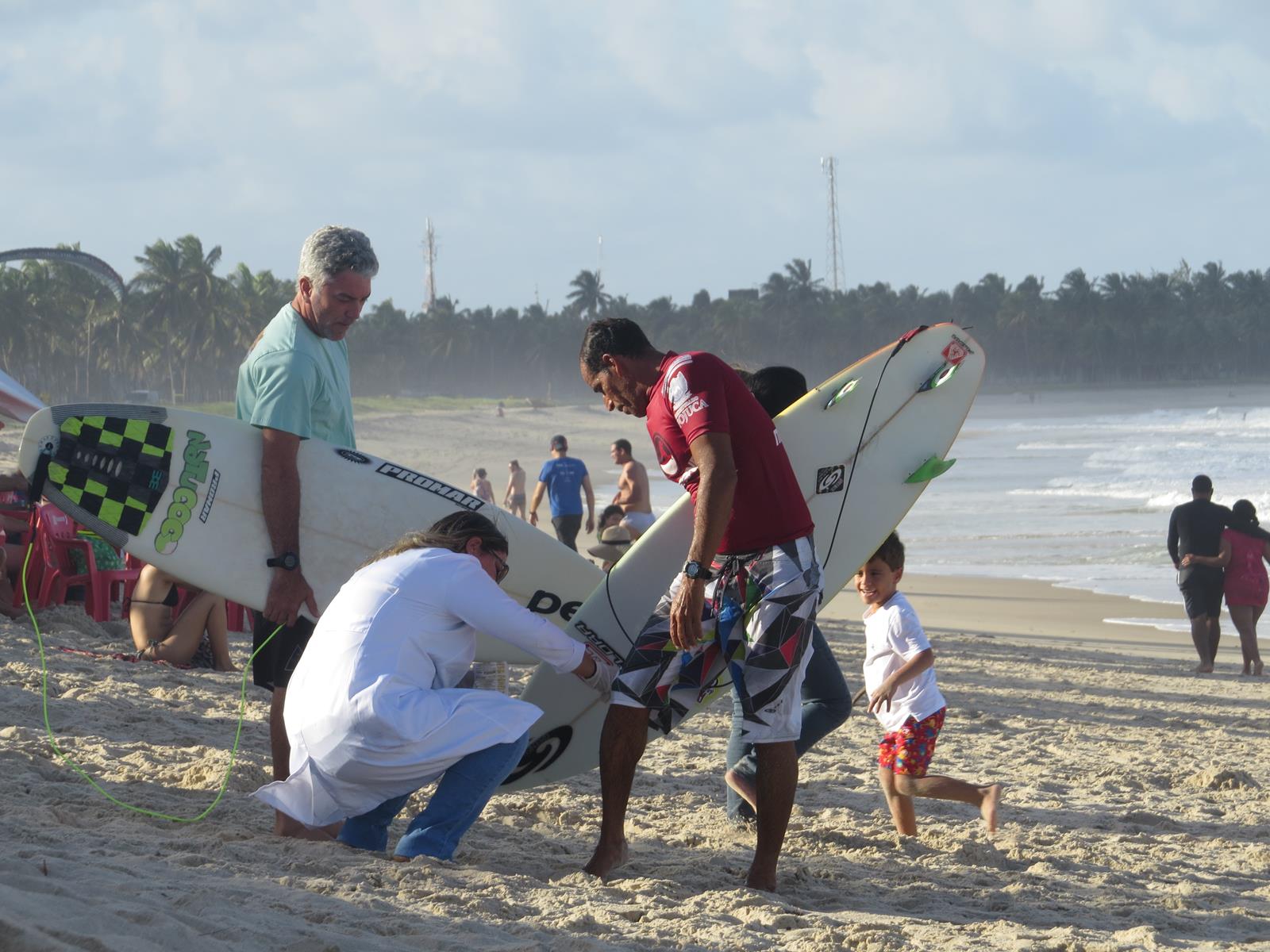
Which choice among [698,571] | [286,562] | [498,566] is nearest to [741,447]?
[698,571]

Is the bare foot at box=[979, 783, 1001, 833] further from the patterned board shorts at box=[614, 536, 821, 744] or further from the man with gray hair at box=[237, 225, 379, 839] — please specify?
the man with gray hair at box=[237, 225, 379, 839]

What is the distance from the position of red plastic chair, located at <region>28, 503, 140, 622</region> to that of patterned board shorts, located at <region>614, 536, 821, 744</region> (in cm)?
481

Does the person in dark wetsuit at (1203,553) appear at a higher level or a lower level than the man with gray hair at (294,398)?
lower

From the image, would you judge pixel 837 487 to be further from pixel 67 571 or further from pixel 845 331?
pixel 845 331

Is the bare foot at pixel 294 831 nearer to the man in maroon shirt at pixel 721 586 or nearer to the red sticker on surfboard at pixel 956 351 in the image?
the man in maroon shirt at pixel 721 586

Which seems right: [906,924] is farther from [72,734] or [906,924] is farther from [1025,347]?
[1025,347]

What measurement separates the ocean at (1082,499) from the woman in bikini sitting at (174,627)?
7.70m

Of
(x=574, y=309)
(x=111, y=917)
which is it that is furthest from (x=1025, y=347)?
(x=111, y=917)

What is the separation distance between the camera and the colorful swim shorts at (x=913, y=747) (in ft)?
12.7

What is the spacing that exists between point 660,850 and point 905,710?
A: 2.96ft

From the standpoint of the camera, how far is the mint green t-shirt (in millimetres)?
3494

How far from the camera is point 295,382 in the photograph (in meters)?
3.49

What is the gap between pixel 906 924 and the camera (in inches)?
116

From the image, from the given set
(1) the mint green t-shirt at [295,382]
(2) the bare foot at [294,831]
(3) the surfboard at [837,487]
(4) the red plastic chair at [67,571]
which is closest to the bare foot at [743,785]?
(3) the surfboard at [837,487]
